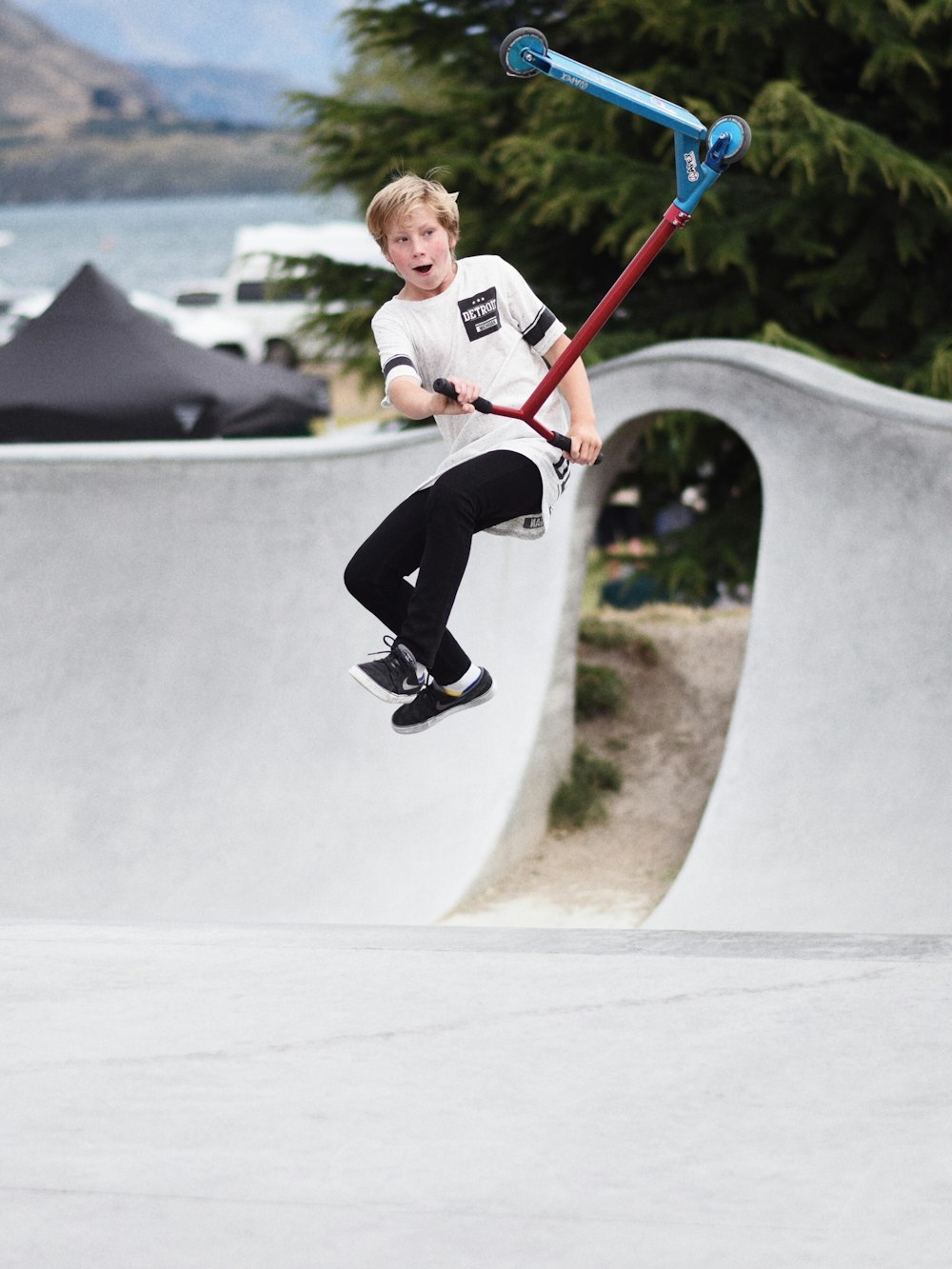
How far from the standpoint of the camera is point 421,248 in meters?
3.58

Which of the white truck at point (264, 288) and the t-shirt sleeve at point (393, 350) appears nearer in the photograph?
the t-shirt sleeve at point (393, 350)

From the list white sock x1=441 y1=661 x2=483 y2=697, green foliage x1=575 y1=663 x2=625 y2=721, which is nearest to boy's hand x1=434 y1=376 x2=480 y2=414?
white sock x1=441 y1=661 x2=483 y2=697

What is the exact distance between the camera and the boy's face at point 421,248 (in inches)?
140

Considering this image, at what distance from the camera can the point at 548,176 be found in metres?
9.63

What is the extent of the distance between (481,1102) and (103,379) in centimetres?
1108

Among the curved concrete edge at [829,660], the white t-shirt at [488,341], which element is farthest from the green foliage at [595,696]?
the white t-shirt at [488,341]

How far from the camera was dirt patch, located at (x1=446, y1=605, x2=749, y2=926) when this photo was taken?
952 centimetres

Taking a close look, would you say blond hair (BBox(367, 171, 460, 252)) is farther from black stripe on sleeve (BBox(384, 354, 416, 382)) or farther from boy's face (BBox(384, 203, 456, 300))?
black stripe on sleeve (BBox(384, 354, 416, 382))

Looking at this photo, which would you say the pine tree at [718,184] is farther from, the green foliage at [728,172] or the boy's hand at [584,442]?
the boy's hand at [584,442]

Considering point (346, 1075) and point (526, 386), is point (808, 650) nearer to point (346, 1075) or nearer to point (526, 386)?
point (526, 386)

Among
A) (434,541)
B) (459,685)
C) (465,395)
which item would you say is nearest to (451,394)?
(465,395)

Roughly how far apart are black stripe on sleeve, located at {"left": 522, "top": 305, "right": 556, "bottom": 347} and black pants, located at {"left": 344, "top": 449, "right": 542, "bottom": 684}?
0.30m

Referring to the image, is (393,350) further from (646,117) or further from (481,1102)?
(481,1102)

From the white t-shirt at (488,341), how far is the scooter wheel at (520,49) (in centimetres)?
59
